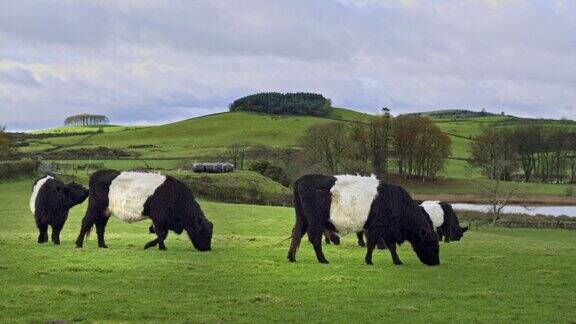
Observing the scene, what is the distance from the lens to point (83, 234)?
21578mm

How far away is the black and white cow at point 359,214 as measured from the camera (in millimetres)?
18844

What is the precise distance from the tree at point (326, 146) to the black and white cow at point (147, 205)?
70.3 meters

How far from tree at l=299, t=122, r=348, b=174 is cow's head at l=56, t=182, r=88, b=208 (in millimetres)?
68692

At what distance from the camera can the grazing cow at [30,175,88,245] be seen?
2295 cm

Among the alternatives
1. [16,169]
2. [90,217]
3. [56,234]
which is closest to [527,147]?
[16,169]

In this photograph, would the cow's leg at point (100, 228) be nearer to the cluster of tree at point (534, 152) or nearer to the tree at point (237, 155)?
the tree at point (237, 155)

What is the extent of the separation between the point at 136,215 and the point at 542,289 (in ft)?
38.4

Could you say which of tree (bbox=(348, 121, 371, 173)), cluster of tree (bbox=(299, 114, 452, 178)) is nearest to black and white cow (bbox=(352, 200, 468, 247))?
tree (bbox=(348, 121, 371, 173))

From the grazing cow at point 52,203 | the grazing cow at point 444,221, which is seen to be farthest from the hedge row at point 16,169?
the grazing cow at point 444,221

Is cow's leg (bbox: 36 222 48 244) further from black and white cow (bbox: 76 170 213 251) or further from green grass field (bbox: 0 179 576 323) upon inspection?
black and white cow (bbox: 76 170 213 251)

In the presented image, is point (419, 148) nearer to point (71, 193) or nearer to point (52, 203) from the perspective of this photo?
point (71, 193)

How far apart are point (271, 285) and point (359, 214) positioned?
4621 mm

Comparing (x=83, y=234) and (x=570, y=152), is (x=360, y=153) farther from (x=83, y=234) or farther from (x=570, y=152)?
(x=83, y=234)

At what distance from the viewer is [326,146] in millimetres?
97688
